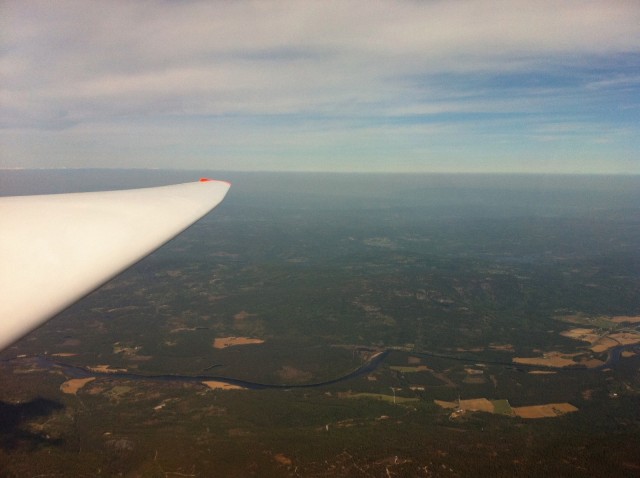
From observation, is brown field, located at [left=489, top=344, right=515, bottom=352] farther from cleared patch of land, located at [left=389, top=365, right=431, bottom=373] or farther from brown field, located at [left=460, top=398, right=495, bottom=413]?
brown field, located at [left=460, top=398, right=495, bottom=413]

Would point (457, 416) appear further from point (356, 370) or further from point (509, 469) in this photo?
point (356, 370)

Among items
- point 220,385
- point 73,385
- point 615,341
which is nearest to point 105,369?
point 73,385

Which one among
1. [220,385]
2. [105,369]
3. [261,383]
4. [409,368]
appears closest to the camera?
[220,385]

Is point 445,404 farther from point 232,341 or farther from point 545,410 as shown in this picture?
point 232,341

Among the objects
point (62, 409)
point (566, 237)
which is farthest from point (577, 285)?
point (62, 409)

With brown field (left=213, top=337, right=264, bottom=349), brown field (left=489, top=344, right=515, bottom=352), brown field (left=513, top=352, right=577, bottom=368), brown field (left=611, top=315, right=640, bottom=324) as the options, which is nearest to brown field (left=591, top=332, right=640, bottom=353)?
brown field (left=513, top=352, right=577, bottom=368)
